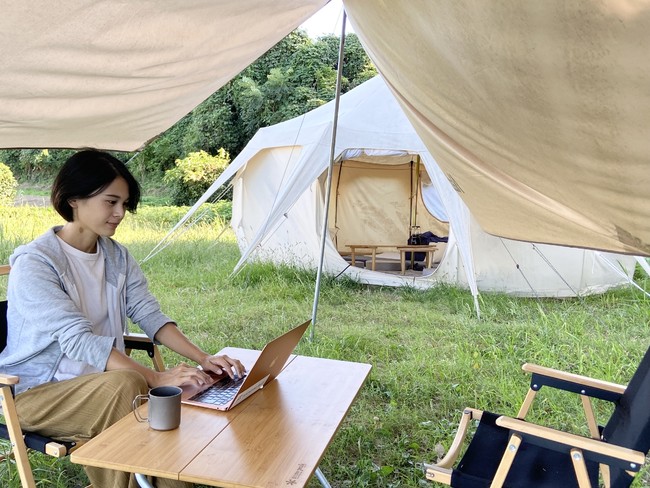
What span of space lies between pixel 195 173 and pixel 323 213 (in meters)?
9.44

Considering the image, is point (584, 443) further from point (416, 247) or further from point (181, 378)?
point (416, 247)

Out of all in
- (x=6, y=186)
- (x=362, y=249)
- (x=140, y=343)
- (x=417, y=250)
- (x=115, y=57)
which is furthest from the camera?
(x=6, y=186)

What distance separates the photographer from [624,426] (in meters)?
1.92

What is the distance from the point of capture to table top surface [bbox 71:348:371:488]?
1319 millimetres

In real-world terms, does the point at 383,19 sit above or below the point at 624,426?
above

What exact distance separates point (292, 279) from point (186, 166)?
1017 centimetres

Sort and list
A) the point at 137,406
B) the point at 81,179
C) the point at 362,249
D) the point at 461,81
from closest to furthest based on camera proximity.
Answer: the point at 461,81 → the point at 137,406 → the point at 81,179 → the point at 362,249

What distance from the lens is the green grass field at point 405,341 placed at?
276 centimetres

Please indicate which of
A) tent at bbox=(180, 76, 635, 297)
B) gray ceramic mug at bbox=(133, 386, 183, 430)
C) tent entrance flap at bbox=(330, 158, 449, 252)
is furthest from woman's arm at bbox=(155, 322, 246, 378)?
tent entrance flap at bbox=(330, 158, 449, 252)

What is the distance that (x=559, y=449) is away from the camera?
1.74 meters

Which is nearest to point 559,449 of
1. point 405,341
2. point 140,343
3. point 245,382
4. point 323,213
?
point 245,382

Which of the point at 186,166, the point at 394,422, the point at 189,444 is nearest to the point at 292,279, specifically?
the point at 394,422

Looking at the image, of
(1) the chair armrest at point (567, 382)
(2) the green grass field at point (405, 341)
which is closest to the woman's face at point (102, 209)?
(2) the green grass field at point (405, 341)

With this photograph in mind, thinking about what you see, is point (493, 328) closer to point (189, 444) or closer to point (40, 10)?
point (189, 444)
